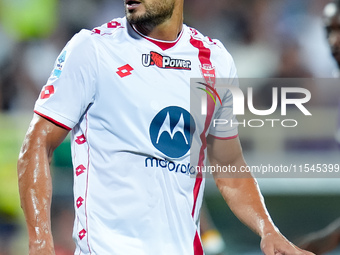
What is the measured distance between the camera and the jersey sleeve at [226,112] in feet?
10.3

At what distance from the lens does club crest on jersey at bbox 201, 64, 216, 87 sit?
9.95ft

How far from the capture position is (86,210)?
107 inches

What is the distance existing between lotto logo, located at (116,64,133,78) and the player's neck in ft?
0.75

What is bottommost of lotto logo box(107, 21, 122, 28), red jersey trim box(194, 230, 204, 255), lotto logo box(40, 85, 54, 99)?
red jersey trim box(194, 230, 204, 255)

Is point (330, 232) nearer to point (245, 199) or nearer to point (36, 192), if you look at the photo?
point (245, 199)

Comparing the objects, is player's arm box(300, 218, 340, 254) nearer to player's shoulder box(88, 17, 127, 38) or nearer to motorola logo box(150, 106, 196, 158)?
motorola logo box(150, 106, 196, 158)

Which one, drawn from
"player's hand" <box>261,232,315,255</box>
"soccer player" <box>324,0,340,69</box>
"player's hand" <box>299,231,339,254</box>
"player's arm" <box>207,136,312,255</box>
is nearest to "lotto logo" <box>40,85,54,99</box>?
"player's arm" <box>207,136,312,255</box>

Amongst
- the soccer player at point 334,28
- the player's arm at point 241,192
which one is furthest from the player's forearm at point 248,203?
the soccer player at point 334,28

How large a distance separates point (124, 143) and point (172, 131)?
23cm

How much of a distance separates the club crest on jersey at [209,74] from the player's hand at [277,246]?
0.73 meters

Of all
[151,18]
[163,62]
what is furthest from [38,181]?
[151,18]

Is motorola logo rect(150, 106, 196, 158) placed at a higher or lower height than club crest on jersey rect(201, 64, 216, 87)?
lower

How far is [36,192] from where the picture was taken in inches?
98.2

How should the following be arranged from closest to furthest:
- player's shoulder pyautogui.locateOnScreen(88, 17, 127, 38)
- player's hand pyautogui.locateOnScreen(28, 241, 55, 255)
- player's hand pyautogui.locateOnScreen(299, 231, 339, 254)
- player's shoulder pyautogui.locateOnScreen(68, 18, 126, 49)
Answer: player's hand pyautogui.locateOnScreen(28, 241, 55, 255), player's shoulder pyautogui.locateOnScreen(68, 18, 126, 49), player's shoulder pyautogui.locateOnScreen(88, 17, 127, 38), player's hand pyautogui.locateOnScreen(299, 231, 339, 254)
